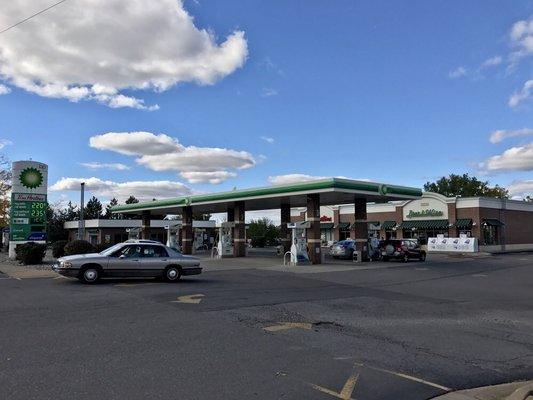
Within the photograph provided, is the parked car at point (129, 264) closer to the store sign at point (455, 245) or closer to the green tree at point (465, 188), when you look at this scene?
the store sign at point (455, 245)

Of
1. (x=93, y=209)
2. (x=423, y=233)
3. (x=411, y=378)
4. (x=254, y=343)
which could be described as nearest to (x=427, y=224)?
(x=423, y=233)

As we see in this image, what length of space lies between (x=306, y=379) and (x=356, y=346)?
2.29 m

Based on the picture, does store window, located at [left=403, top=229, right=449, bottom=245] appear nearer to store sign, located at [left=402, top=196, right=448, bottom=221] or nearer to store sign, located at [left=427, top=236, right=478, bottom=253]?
store sign, located at [left=402, top=196, right=448, bottom=221]

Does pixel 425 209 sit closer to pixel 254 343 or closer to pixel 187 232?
pixel 187 232

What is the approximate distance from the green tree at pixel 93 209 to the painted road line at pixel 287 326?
340ft

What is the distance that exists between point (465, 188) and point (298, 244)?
70.5 m

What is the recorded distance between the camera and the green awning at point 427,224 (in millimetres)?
55812

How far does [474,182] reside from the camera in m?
93.3

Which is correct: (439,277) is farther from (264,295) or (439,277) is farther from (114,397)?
(114,397)

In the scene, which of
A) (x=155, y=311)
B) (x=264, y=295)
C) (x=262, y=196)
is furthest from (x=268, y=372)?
(x=262, y=196)

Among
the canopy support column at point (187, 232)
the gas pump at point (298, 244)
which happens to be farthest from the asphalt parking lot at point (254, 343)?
the canopy support column at point (187, 232)

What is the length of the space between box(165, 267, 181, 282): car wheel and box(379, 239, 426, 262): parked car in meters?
19.0

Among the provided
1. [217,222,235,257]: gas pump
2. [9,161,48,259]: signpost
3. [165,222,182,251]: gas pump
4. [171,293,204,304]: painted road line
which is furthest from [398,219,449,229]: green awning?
[171,293,204,304]: painted road line

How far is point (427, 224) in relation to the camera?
57531mm
